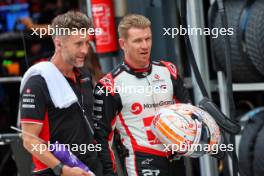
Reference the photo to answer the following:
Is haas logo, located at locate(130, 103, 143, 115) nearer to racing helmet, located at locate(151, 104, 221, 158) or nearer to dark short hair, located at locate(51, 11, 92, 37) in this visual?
racing helmet, located at locate(151, 104, 221, 158)

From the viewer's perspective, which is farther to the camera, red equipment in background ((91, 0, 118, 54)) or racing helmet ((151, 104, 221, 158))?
red equipment in background ((91, 0, 118, 54))

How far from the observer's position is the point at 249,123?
5.15 metres

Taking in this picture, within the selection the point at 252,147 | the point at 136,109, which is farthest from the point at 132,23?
the point at 252,147

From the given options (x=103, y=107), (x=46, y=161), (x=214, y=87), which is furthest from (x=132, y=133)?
(x=214, y=87)

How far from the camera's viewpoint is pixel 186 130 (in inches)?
148

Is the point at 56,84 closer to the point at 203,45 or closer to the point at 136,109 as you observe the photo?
the point at 136,109

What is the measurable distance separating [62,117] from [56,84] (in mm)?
191

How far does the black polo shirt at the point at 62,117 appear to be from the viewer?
12.2 feet

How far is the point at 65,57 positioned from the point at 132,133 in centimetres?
60

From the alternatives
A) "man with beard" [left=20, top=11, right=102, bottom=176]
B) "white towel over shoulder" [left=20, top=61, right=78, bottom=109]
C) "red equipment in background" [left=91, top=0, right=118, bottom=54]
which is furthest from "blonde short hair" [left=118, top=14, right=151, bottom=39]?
"red equipment in background" [left=91, top=0, right=118, bottom=54]

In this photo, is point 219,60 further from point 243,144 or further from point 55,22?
point 55,22

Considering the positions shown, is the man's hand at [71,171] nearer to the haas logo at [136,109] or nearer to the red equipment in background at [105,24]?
the haas logo at [136,109]

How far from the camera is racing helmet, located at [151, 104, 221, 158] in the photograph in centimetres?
376

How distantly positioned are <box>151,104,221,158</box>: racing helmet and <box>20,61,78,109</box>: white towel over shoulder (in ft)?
1.67
